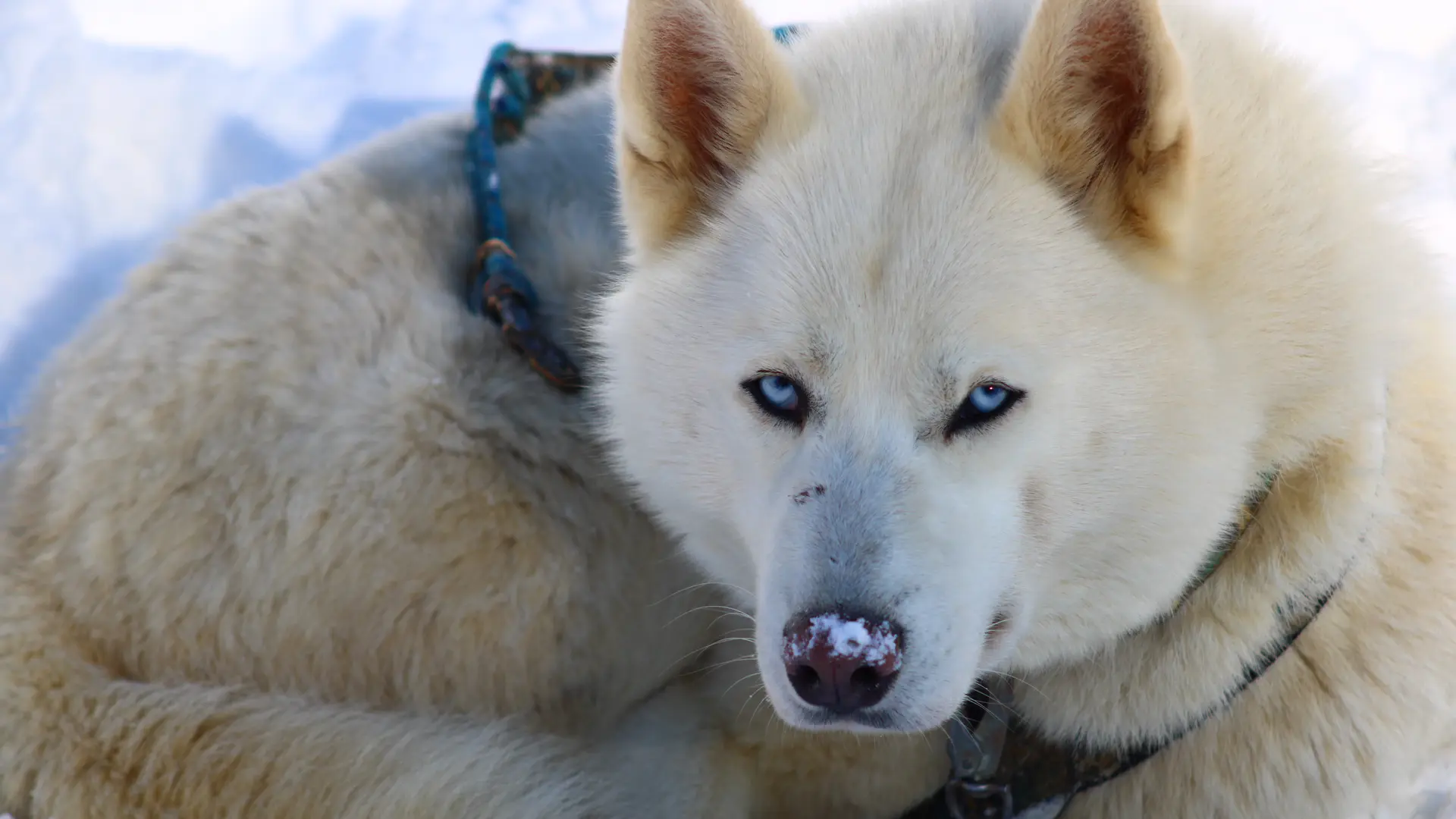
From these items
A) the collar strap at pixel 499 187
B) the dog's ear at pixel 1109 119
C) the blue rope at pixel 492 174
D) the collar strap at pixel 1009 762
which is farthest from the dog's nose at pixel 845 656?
the blue rope at pixel 492 174

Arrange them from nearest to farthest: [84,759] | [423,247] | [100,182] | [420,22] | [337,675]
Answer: [84,759] → [337,675] → [423,247] → [100,182] → [420,22]

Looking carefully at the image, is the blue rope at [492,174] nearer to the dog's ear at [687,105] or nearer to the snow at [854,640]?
the dog's ear at [687,105]

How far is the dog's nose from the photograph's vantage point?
4.83ft

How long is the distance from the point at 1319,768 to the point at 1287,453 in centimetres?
59

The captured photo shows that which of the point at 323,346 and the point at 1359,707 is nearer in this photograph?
the point at 1359,707

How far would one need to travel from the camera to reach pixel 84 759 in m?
1.89

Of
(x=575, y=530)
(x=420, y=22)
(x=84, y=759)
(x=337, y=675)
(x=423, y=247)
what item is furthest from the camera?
(x=420, y=22)

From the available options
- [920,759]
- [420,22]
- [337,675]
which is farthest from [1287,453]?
[420,22]

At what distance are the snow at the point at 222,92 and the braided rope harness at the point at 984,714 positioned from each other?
2.49 ft

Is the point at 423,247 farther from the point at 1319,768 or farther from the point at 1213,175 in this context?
the point at 1319,768

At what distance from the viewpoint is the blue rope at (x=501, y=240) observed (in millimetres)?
2455

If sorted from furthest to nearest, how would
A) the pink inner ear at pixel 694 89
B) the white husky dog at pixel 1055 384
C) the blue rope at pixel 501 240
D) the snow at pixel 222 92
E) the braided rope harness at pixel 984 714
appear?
the snow at pixel 222 92 → the blue rope at pixel 501 240 → the braided rope harness at pixel 984 714 → the pink inner ear at pixel 694 89 → the white husky dog at pixel 1055 384

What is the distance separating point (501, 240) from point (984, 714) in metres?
1.46

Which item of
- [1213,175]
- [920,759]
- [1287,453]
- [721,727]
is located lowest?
[721,727]
